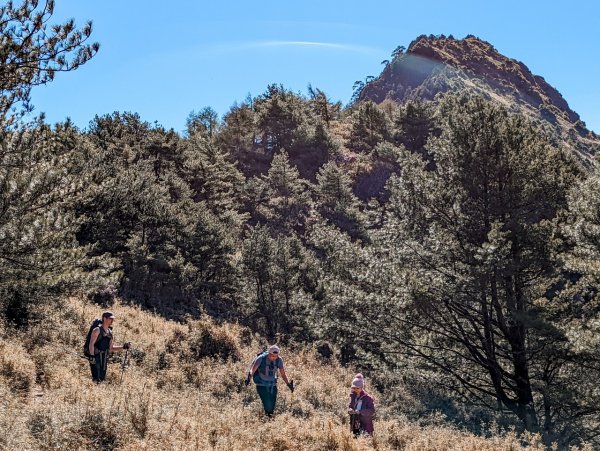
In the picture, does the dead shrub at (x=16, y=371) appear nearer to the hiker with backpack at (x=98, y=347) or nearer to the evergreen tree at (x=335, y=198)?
the hiker with backpack at (x=98, y=347)

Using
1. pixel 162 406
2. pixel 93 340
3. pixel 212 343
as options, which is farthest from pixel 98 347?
pixel 212 343

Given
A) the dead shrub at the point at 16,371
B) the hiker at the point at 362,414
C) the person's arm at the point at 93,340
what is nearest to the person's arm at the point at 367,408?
the hiker at the point at 362,414

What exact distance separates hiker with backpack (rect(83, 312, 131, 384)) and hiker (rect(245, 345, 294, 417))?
2.82 metres

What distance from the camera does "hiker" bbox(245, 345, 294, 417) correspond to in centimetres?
823

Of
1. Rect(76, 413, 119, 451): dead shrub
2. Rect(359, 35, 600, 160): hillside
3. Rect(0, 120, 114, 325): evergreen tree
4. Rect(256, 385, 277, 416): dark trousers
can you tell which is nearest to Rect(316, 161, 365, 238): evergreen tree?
Rect(0, 120, 114, 325): evergreen tree

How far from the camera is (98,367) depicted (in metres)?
8.24

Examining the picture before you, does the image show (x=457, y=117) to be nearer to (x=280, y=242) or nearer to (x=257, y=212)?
(x=280, y=242)

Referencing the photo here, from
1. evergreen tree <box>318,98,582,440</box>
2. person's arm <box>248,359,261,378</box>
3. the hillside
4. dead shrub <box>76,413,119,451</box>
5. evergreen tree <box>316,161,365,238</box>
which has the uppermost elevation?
the hillside

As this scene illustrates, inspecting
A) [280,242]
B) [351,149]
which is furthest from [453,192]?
[351,149]

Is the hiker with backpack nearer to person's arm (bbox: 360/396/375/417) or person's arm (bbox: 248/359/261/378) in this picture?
person's arm (bbox: 248/359/261/378)

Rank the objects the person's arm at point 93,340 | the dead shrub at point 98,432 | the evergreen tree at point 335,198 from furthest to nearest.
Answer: the evergreen tree at point 335,198 < the person's arm at point 93,340 < the dead shrub at point 98,432

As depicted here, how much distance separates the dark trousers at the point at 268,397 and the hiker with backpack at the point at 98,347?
3091mm

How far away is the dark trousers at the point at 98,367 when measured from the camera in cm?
816

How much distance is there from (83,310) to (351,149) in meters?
46.6
